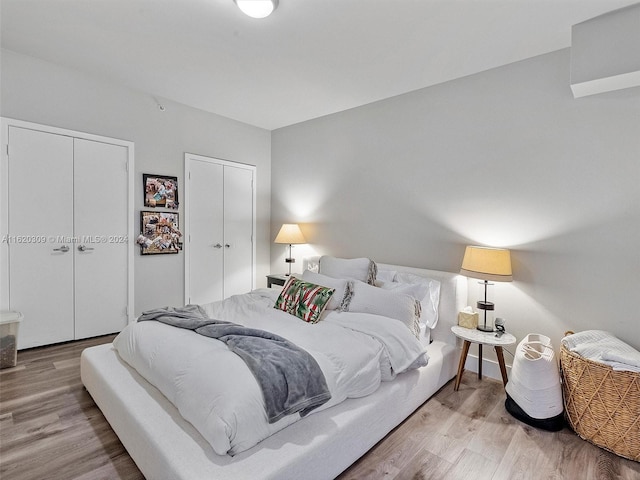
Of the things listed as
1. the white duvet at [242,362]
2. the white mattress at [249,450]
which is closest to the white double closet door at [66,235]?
the white mattress at [249,450]

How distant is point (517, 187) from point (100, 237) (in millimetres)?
4058

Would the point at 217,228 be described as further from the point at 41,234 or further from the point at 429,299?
the point at 429,299

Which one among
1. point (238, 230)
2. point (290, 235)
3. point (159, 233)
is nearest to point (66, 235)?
point (159, 233)

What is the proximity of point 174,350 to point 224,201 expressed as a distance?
294cm

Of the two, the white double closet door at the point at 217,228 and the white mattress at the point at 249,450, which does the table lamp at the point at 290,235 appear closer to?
the white double closet door at the point at 217,228

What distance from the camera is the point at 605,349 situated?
81.4 inches

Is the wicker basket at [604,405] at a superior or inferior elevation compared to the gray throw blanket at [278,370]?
inferior

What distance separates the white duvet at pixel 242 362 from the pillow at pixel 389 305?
4.8 inches

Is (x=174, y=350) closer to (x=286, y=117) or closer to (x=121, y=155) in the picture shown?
(x=121, y=155)

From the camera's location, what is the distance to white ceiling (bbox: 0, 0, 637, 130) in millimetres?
2174

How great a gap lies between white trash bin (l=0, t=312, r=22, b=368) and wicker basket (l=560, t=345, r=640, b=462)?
4274 mm

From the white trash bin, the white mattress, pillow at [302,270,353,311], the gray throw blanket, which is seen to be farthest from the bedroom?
the gray throw blanket

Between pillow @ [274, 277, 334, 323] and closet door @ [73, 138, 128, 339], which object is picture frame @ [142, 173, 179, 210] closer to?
closet door @ [73, 138, 128, 339]

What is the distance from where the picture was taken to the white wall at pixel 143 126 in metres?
3.04
